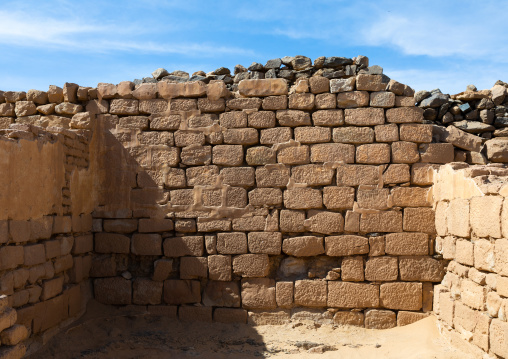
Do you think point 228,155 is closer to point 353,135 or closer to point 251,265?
point 251,265

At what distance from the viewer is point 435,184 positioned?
6.75 metres

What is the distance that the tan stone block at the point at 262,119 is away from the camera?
7152mm

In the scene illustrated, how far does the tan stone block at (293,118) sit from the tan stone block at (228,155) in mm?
672

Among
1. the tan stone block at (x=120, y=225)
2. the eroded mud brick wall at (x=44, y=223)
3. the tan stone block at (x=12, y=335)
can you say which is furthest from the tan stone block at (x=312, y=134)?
the tan stone block at (x=12, y=335)

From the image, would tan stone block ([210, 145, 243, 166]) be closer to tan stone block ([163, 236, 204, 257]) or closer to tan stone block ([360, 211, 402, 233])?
tan stone block ([163, 236, 204, 257])

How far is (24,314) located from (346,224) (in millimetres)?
3968

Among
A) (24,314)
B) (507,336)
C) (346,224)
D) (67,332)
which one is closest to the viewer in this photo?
(507,336)

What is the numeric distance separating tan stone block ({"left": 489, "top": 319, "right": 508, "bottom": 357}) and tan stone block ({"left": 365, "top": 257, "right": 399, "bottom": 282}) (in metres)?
1.79

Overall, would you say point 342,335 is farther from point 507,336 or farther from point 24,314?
point 24,314

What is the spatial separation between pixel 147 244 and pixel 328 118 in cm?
300

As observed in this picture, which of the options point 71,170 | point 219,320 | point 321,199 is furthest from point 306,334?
point 71,170

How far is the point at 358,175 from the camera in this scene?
6945 millimetres

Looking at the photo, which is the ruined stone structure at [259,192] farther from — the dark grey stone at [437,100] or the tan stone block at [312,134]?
the dark grey stone at [437,100]

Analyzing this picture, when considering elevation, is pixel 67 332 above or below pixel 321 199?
below
